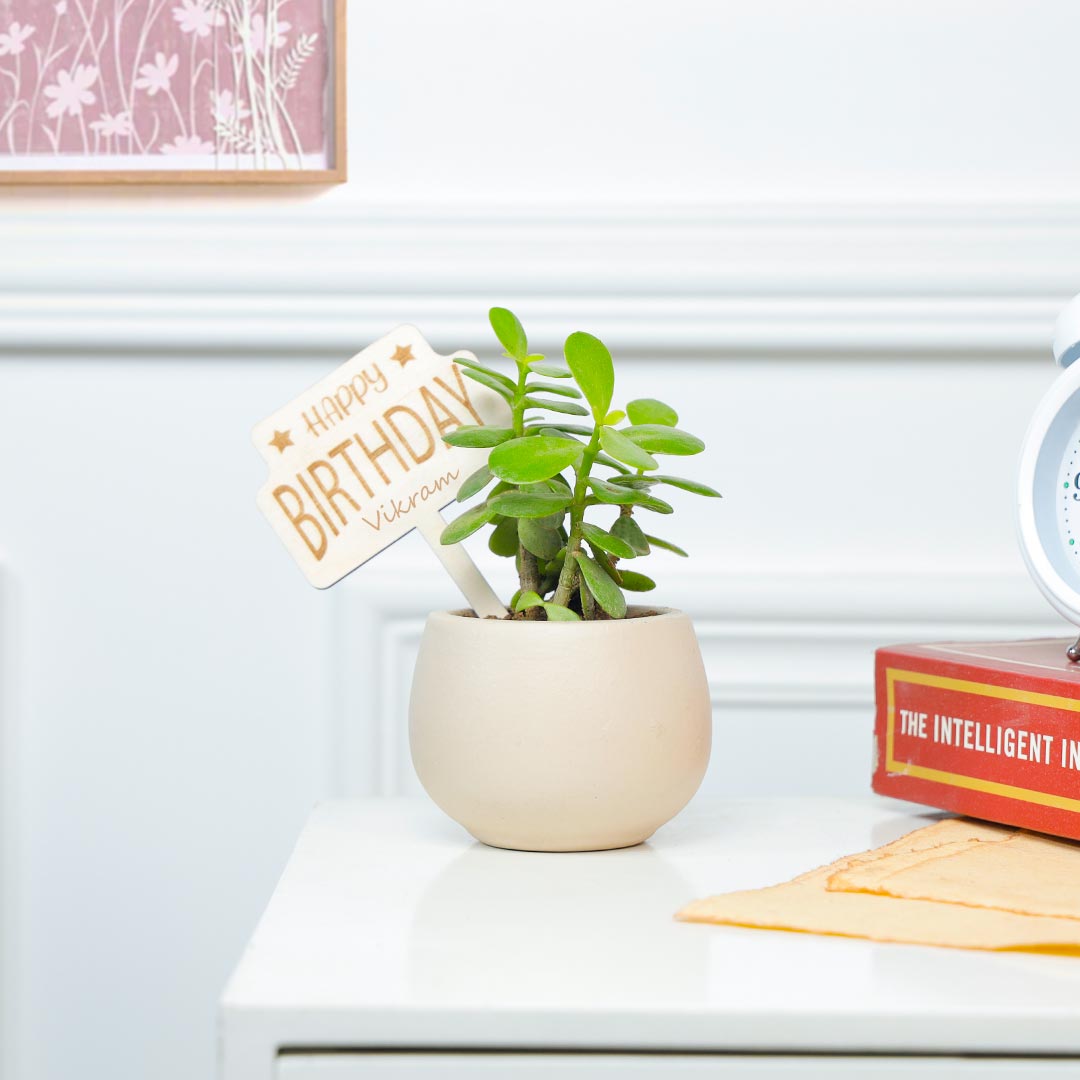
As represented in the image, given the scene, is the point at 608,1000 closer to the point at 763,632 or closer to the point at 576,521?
the point at 576,521

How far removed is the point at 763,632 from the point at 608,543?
0.38 meters

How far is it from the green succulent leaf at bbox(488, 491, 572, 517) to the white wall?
0.35 metres

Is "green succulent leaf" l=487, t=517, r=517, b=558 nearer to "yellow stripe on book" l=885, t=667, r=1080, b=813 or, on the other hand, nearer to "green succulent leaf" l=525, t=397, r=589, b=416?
"green succulent leaf" l=525, t=397, r=589, b=416

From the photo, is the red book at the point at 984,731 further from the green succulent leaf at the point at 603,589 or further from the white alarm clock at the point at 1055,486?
the green succulent leaf at the point at 603,589

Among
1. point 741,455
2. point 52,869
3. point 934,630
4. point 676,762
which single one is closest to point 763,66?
point 741,455

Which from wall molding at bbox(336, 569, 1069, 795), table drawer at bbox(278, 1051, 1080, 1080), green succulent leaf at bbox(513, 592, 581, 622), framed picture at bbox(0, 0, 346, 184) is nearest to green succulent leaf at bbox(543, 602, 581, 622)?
green succulent leaf at bbox(513, 592, 581, 622)

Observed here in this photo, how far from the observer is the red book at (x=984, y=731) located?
592mm

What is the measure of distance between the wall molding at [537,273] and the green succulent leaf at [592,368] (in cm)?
34

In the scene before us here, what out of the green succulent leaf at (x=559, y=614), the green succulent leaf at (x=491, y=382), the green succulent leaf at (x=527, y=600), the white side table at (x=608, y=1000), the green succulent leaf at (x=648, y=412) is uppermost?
the green succulent leaf at (x=491, y=382)

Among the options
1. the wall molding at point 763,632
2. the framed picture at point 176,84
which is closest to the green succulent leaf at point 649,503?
the wall molding at point 763,632

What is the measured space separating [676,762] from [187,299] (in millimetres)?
546

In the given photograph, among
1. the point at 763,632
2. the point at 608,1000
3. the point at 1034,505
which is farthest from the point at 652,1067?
the point at 763,632

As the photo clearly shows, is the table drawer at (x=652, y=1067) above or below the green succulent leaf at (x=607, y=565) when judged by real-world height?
below

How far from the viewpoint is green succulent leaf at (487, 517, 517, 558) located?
652 mm
